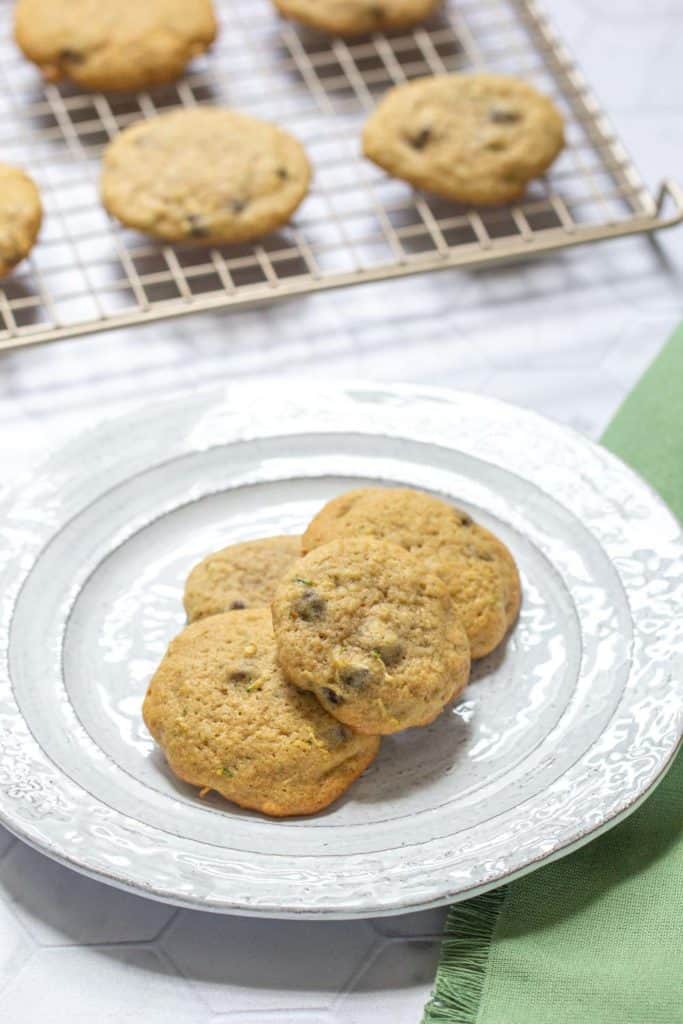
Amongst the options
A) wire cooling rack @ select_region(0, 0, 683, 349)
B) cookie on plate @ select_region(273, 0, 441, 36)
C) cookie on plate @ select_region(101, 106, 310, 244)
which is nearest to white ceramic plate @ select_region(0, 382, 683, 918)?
wire cooling rack @ select_region(0, 0, 683, 349)

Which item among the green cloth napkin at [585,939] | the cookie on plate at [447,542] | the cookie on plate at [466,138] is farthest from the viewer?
the cookie on plate at [466,138]

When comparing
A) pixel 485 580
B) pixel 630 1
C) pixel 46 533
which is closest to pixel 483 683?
pixel 485 580

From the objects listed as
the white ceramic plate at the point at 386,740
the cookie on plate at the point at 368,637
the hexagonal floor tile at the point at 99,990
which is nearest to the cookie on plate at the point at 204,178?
the white ceramic plate at the point at 386,740

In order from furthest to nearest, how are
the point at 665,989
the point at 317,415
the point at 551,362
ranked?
the point at 551,362
the point at 317,415
the point at 665,989

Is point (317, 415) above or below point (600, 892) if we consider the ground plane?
above

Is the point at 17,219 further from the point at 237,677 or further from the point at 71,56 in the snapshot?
the point at 237,677

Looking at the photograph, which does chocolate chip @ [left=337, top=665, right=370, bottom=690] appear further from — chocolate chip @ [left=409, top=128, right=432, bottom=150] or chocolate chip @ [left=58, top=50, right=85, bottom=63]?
chocolate chip @ [left=58, top=50, right=85, bottom=63]

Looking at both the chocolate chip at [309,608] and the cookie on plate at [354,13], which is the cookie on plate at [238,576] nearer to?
the chocolate chip at [309,608]

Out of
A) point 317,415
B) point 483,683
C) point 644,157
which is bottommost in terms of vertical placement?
point 644,157

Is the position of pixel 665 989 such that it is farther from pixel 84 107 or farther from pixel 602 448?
pixel 84 107
